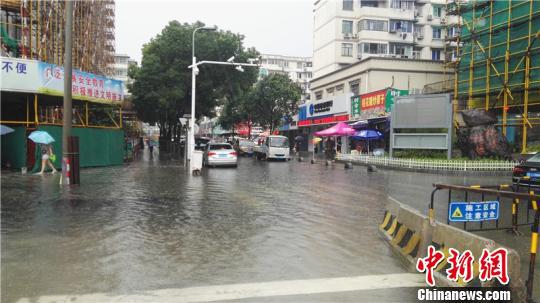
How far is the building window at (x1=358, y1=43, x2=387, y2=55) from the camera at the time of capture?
159ft

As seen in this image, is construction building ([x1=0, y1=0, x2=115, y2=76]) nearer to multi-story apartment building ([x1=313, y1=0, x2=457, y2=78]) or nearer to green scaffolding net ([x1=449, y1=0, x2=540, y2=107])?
multi-story apartment building ([x1=313, y1=0, x2=457, y2=78])

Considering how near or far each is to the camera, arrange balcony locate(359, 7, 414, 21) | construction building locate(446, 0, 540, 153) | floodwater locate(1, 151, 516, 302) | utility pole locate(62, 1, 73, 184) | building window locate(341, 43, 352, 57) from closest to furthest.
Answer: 1. floodwater locate(1, 151, 516, 302)
2. utility pole locate(62, 1, 73, 184)
3. construction building locate(446, 0, 540, 153)
4. balcony locate(359, 7, 414, 21)
5. building window locate(341, 43, 352, 57)

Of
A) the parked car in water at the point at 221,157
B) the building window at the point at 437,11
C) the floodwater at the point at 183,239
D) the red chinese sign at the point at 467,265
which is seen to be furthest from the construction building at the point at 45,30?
the building window at the point at 437,11

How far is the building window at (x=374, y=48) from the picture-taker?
4856 centimetres

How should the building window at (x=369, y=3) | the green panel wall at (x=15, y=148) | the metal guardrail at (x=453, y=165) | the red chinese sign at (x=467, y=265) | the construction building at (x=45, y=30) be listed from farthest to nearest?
1. the building window at (x=369, y=3)
2. the construction building at (x=45, y=30)
3. the metal guardrail at (x=453, y=165)
4. the green panel wall at (x=15, y=148)
5. the red chinese sign at (x=467, y=265)

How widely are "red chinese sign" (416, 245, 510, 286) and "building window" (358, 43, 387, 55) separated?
45.8m

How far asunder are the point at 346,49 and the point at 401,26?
264 inches

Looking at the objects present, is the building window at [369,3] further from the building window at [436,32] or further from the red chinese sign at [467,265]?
the red chinese sign at [467,265]

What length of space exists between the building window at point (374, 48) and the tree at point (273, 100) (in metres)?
9.06

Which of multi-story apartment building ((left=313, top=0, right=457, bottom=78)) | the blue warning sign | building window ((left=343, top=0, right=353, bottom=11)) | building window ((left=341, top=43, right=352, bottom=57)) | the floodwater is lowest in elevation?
the floodwater

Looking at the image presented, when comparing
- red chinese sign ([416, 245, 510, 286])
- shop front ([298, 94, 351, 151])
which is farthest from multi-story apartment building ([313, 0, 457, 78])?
red chinese sign ([416, 245, 510, 286])

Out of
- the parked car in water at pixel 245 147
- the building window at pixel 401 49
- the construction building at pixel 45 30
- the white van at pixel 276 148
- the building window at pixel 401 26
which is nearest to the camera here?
the construction building at pixel 45 30

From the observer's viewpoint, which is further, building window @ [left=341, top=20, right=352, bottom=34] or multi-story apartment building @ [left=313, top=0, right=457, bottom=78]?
building window @ [left=341, top=20, right=352, bottom=34]

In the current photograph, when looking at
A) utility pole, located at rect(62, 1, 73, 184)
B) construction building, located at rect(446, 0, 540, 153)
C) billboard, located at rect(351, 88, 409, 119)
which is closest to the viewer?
utility pole, located at rect(62, 1, 73, 184)
